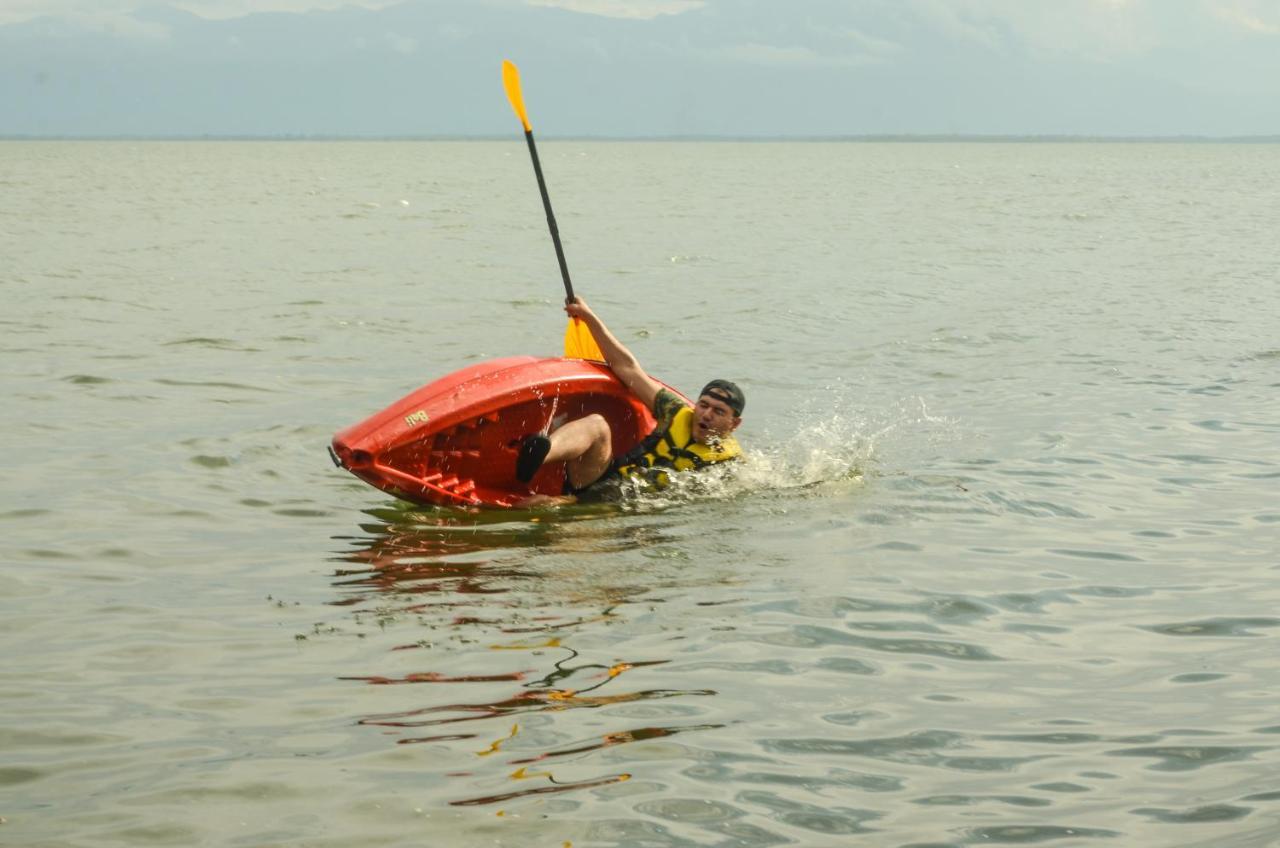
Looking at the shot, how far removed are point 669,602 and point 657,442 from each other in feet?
7.71

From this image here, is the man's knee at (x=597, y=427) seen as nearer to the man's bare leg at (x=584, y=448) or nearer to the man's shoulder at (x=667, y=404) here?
the man's bare leg at (x=584, y=448)

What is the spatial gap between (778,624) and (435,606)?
1480 millimetres

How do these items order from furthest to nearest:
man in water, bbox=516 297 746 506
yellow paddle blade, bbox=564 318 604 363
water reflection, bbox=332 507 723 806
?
yellow paddle blade, bbox=564 318 604 363
man in water, bbox=516 297 746 506
water reflection, bbox=332 507 723 806

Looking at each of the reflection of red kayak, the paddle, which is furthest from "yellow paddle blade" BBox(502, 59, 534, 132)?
the reflection of red kayak

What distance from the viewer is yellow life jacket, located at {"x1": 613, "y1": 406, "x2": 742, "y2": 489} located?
8695 mm

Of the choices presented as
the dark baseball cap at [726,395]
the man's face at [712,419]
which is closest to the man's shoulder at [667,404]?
the man's face at [712,419]

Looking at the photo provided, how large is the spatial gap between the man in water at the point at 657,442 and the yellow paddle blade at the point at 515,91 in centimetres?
172

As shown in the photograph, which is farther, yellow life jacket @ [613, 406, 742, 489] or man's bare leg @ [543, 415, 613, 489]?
yellow life jacket @ [613, 406, 742, 489]

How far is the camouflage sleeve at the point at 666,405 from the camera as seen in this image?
8.85m

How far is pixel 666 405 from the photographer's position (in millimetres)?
8898

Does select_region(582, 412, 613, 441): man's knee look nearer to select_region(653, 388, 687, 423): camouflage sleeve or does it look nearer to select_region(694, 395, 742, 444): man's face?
select_region(653, 388, 687, 423): camouflage sleeve

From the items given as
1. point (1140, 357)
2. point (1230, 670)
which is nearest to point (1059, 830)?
point (1230, 670)

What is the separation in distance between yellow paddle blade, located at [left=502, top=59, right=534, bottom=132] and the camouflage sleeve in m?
2.16

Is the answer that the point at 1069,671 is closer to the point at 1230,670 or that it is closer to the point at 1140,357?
the point at 1230,670
